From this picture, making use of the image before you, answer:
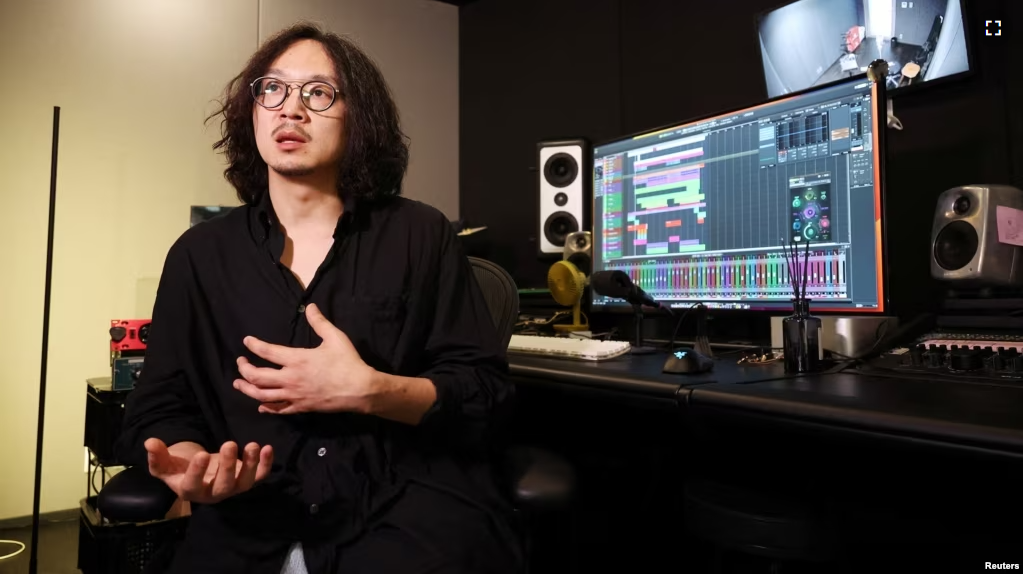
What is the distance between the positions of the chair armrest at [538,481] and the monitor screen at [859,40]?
53.0 inches

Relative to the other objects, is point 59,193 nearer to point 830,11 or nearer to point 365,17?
point 365,17

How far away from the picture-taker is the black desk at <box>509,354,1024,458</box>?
29.2 inches

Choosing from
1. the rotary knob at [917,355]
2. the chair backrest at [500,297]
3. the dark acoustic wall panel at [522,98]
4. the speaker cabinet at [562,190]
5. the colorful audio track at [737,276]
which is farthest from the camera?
the dark acoustic wall panel at [522,98]

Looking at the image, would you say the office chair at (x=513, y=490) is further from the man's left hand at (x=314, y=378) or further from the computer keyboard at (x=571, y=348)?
the computer keyboard at (x=571, y=348)

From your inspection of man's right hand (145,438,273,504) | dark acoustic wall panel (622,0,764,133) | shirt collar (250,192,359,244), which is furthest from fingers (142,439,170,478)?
dark acoustic wall panel (622,0,764,133)

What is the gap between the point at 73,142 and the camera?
262 cm

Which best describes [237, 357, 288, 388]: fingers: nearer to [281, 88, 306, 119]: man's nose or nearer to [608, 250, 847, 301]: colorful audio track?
[281, 88, 306, 119]: man's nose

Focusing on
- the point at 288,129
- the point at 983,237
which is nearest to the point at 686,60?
the point at 983,237

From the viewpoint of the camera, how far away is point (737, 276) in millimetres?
1571

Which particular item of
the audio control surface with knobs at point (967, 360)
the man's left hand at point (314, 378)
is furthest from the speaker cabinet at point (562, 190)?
the man's left hand at point (314, 378)

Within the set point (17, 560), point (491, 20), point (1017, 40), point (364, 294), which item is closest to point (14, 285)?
point (17, 560)

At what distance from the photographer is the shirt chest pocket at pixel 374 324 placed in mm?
1037

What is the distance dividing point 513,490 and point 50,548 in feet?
7.33

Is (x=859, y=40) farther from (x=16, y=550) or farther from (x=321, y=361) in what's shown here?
(x=16, y=550)
